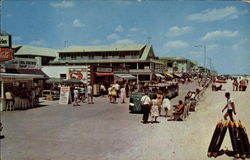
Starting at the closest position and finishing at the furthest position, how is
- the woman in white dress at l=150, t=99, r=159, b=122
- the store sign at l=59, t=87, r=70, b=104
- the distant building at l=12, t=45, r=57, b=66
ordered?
the woman in white dress at l=150, t=99, r=159, b=122 < the store sign at l=59, t=87, r=70, b=104 < the distant building at l=12, t=45, r=57, b=66

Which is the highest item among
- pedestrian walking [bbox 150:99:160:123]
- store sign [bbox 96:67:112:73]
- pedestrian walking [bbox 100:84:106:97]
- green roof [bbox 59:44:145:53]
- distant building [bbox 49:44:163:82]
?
green roof [bbox 59:44:145:53]

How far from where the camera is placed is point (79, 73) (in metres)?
27.4

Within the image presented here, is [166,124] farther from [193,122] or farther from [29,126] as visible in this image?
[29,126]

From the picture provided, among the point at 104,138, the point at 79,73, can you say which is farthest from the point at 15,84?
the point at 104,138

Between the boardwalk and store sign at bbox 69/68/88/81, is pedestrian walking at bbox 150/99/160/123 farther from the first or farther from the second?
store sign at bbox 69/68/88/81

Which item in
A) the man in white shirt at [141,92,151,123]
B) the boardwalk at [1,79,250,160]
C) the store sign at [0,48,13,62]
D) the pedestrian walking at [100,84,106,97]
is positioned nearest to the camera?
the boardwalk at [1,79,250,160]

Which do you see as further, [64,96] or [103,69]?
[103,69]

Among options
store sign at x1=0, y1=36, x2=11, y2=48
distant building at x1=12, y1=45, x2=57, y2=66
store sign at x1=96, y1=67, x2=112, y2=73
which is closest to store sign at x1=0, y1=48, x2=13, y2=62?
store sign at x1=0, y1=36, x2=11, y2=48

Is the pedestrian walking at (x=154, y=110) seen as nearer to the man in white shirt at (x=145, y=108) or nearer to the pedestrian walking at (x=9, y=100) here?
the man in white shirt at (x=145, y=108)

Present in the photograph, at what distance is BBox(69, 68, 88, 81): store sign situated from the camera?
88.7 feet

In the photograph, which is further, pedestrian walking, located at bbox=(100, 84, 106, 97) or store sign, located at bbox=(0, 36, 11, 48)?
pedestrian walking, located at bbox=(100, 84, 106, 97)

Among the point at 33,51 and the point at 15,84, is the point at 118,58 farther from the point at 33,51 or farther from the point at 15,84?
the point at 15,84

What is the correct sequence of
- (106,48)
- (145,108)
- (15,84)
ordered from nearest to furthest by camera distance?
(145,108) → (15,84) → (106,48)

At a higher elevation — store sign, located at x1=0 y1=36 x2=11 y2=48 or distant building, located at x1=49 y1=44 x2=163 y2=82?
distant building, located at x1=49 y1=44 x2=163 y2=82
